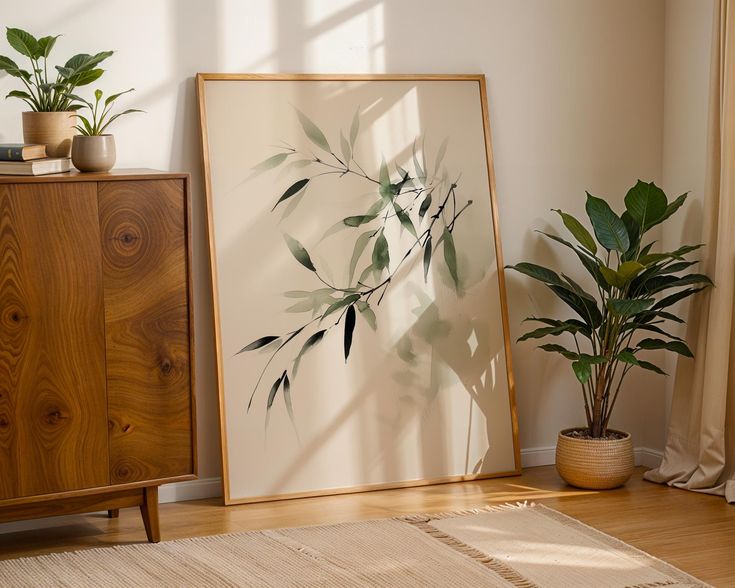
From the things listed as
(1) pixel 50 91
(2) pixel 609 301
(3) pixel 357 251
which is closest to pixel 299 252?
(3) pixel 357 251

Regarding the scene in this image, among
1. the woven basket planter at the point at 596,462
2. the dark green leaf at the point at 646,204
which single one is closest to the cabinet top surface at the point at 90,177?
the dark green leaf at the point at 646,204

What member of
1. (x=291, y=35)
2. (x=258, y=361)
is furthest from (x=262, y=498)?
(x=291, y=35)

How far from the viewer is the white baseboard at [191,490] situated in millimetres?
3508

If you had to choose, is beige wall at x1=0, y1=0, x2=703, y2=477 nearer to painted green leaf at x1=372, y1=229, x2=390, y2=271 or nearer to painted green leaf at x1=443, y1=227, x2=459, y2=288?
painted green leaf at x1=443, y1=227, x2=459, y2=288

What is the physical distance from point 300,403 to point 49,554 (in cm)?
99

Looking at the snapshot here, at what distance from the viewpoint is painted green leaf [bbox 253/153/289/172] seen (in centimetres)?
351

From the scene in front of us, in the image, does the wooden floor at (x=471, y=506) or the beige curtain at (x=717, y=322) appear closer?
the wooden floor at (x=471, y=506)

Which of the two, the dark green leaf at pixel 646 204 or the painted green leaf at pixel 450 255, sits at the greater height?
the dark green leaf at pixel 646 204

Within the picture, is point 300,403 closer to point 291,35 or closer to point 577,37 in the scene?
point 291,35

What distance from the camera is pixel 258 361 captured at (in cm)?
351

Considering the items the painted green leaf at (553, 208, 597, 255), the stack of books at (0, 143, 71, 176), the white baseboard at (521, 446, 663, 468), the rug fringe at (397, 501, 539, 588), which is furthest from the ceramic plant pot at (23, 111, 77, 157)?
the white baseboard at (521, 446, 663, 468)

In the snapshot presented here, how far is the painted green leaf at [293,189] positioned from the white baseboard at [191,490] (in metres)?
1.01

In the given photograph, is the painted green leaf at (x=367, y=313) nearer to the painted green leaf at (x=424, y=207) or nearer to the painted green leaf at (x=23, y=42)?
the painted green leaf at (x=424, y=207)

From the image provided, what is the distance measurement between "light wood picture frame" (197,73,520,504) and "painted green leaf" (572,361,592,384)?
16.6 inches
